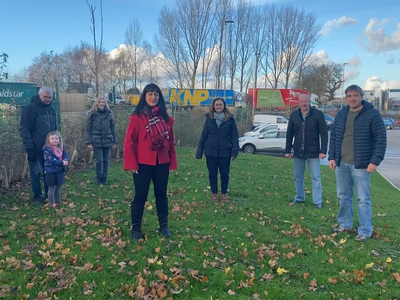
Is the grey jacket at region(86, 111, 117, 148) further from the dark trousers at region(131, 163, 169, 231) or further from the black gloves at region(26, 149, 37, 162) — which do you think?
the dark trousers at region(131, 163, 169, 231)

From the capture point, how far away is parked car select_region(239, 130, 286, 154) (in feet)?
59.2

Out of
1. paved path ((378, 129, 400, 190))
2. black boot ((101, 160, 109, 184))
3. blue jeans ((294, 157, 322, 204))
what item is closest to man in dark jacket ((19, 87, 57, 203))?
black boot ((101, 160, 109, 184))

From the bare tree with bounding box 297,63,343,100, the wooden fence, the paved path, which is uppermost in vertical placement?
the bare tree with bounding box 297,63,343,100

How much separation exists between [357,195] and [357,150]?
659mm

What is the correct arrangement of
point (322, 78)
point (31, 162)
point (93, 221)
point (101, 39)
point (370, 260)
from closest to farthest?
point (370, 260) → point (93, 221) → point (31, 162) → point (101, 39) → point (322, 78)

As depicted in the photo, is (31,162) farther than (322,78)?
No

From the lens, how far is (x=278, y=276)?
12.7ft

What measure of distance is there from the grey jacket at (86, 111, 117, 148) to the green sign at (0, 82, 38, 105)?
181 cm

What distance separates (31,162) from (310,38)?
156ft

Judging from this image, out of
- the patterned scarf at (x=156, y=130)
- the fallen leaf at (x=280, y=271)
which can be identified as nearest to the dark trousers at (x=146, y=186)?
the patterned scarf at (x=156, y=130)

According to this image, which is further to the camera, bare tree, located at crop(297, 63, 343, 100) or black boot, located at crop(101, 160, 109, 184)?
bare tree, located at crop(297, 63, 343, 100)

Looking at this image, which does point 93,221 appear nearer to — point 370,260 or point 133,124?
point 133,124

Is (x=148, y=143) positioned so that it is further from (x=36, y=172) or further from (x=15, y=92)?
(x=15, y=92)

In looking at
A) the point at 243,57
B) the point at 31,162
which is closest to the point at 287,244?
the point at 31,162
